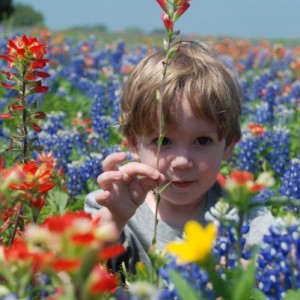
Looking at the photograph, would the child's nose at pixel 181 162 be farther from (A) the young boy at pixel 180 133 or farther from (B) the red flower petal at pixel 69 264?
(B) the red flower petal at pixel 69 264

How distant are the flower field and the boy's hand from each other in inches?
8.2

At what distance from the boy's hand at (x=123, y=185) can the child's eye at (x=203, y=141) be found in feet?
1.79

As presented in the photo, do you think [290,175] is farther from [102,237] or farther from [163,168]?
[102,237]

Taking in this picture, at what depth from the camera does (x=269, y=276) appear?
1.61 m

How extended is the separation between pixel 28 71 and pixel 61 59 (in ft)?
33.6

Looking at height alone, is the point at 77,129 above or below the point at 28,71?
below

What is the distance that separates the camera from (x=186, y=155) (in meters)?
2.84

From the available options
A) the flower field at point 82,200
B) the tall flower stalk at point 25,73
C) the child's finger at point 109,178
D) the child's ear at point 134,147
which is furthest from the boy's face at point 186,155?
the tall flower stalk at point 25,73

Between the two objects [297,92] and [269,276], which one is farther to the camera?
[297,92]

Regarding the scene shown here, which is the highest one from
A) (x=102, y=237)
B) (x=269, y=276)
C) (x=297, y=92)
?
(x=102, y=237)

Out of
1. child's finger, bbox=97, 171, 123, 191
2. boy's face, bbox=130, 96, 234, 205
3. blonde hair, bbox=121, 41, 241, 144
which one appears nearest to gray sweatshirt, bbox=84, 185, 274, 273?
boy's face, bbox=130, 96, 234, 205

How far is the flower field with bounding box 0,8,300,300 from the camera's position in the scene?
1029 mm

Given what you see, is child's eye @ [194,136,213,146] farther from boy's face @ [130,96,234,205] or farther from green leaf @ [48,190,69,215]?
green leaf @ [48,190,69,215]

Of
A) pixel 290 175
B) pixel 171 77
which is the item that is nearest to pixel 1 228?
pixel 171 77
